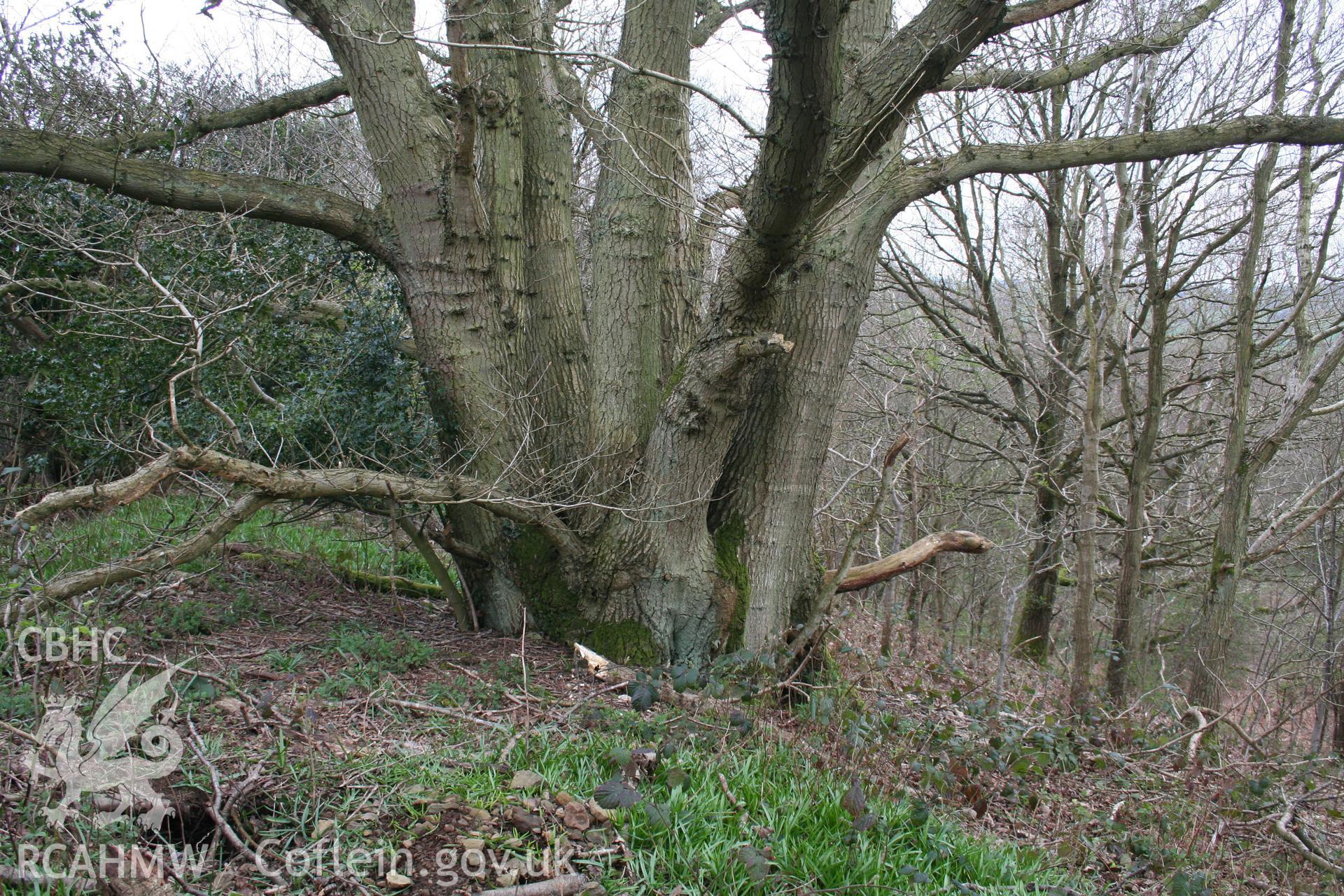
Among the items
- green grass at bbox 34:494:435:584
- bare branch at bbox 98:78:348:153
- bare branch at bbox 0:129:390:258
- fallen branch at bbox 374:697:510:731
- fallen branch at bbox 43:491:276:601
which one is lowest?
fallen branch at bbox 374:697:510:731

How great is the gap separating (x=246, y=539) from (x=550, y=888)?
5.18m

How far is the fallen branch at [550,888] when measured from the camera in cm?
254

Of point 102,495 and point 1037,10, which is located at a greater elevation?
point 1037,10

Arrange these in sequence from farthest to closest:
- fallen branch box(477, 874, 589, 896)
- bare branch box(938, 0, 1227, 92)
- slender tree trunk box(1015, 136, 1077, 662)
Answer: slender tree trunk box(1015, 136, 1077, 662), bare branch box(938, 0, 1227, 92), fallen branch box(477, 874, 589, 896)

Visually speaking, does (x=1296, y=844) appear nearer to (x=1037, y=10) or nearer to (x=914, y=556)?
(x=914, y=556)

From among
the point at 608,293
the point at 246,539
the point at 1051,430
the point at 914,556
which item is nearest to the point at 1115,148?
the point at 914,556

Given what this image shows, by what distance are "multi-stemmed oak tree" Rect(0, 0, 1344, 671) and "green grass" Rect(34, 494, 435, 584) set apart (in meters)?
1.20

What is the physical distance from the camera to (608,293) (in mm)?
5492

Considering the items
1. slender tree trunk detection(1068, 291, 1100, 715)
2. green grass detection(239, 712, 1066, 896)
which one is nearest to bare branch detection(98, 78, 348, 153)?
green grass detection(239, 712, 1066, 896)

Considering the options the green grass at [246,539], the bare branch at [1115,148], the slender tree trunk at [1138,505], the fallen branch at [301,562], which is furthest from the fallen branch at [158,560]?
the slender tree trunk at [1138,505]

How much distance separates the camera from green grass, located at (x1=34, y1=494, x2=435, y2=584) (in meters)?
5.57

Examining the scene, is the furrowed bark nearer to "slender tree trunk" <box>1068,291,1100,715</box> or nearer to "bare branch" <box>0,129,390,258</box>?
"bare branch" <box>0,129,390,258</box>

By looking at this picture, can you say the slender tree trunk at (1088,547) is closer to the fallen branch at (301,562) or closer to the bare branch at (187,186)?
the fallen branch at (301,562)

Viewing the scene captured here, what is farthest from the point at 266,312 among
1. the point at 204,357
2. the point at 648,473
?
the point at 648,473
